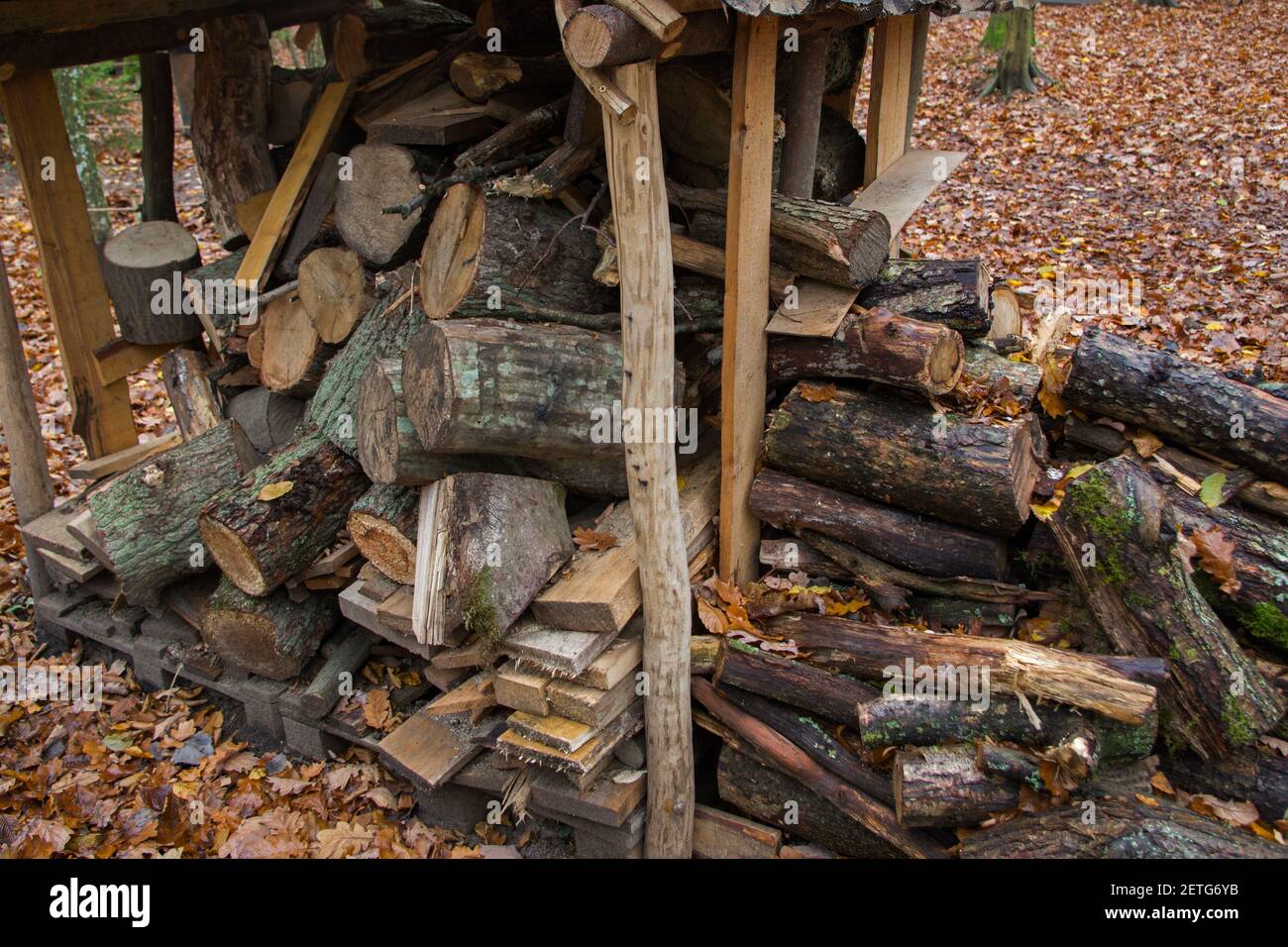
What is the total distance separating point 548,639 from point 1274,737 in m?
3.06

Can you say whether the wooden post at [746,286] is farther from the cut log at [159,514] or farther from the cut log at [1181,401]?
the cut log at [159,514]

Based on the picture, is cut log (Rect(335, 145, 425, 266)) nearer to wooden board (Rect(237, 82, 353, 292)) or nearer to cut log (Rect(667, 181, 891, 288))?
wooden board (Rect(237, 82, 353, 292))

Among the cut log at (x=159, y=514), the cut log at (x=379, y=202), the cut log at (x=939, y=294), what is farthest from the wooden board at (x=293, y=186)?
the cut log at (x=939, y=294)

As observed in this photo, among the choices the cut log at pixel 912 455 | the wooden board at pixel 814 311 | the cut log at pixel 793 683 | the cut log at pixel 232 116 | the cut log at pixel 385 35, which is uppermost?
the cut log at pixel 385 35

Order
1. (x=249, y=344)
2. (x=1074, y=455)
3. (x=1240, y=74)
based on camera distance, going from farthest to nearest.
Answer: (x=1240, y=74) < (x=249, y=344) < (x=1074, y=455)

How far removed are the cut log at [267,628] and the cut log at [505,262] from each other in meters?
1.74

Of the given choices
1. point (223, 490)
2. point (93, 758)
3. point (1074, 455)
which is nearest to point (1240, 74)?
point (1074, 455)

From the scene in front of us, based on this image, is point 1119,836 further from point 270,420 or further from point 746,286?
point 270,420

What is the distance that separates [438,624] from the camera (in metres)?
4.11

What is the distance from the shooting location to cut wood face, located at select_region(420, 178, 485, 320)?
455cm

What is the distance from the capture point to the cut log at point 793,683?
164 inches

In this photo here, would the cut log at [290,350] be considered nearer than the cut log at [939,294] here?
No

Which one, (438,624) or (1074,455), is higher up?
(1074,455)

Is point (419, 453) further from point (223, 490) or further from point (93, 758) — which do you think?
point (93, 758)
